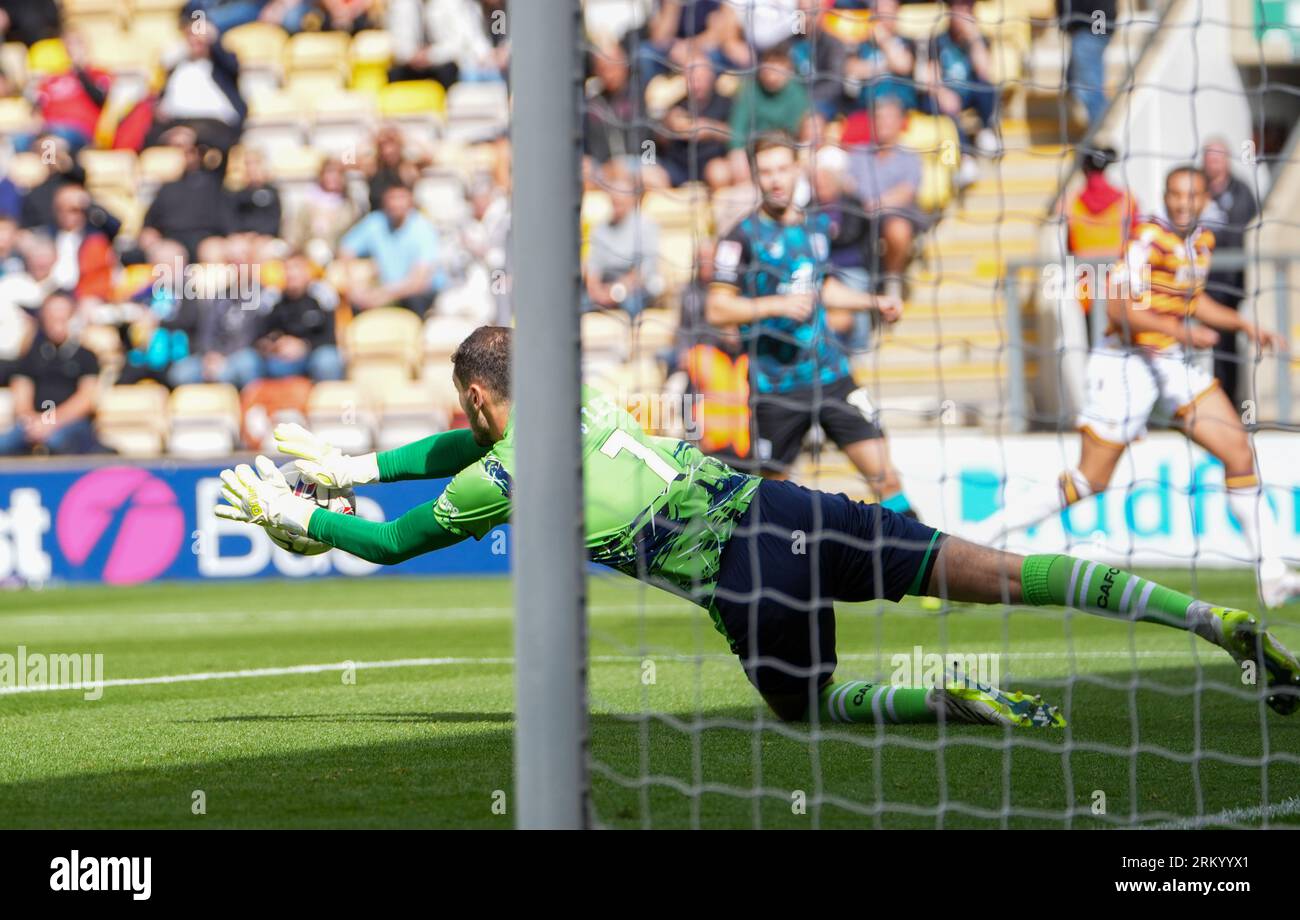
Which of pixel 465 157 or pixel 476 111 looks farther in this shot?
pixel 476 111

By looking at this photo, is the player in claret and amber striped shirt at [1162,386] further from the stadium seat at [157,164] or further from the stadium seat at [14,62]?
the stadium seat at [14,62]

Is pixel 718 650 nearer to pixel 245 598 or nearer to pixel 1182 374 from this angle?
pixel 1182 374

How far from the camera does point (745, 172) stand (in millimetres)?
11516

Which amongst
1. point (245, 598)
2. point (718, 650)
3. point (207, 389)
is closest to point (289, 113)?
point (207, 389)

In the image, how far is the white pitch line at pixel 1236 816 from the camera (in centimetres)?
394

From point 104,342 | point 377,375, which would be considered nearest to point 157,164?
point 104,342

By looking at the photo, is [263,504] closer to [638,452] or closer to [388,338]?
[638,452]

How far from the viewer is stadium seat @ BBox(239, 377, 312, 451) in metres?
13.7

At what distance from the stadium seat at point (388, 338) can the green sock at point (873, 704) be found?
9267 mm

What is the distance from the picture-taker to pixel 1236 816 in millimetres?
4035

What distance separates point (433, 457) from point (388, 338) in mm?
8620

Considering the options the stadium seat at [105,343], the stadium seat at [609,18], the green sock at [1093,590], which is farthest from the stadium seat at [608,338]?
the green sock at [1093,590]

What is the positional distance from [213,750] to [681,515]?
1534 mm

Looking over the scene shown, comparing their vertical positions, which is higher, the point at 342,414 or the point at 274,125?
the point at 274,125
